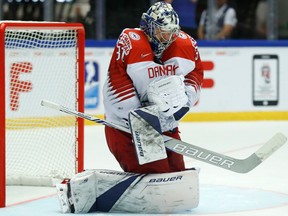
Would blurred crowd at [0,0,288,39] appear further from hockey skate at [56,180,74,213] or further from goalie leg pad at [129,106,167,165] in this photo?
goalie leg pad at [129,106,167,165]

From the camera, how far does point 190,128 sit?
8.55 m

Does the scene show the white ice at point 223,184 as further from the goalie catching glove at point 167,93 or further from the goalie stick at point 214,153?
the goalie catching glove at point 167,93

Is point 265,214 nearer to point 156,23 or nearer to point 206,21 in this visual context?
point 156,23

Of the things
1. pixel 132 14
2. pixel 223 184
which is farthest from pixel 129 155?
pixel 132 14

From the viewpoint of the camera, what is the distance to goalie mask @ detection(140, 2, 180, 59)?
443 centimetres

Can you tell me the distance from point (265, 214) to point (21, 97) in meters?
2.97

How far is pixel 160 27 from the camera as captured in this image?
443cm

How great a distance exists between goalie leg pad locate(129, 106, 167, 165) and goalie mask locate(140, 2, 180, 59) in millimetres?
322

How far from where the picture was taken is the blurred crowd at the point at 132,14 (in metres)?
8.91

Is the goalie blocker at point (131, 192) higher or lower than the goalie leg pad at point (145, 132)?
lower

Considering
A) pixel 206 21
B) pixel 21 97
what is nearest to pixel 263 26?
pixel 206 21

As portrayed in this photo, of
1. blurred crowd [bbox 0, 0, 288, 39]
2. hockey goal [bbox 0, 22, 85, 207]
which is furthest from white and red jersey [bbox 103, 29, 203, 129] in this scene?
blurred crowd [bbox 0, 0, 288, 39]

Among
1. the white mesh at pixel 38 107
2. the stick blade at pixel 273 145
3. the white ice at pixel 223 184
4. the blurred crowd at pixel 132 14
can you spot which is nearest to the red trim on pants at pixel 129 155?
the white ice at pixel 223 184

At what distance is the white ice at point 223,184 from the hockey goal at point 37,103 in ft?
0.71
